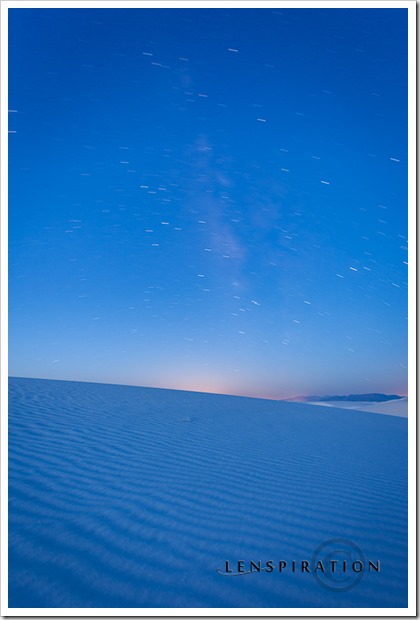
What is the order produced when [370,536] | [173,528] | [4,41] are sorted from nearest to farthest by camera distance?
[173,528]
[370,536]
[4,41]

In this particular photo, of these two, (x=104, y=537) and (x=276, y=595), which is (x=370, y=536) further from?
(x=104, y=537)

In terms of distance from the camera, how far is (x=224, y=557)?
93.6 inches

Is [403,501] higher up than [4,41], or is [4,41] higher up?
[4,41]

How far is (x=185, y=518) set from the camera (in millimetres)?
2799

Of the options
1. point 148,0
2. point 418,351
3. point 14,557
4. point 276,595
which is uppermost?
point 148,0

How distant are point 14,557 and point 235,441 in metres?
4.03

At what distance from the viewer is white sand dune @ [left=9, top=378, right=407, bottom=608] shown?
80.9 inches

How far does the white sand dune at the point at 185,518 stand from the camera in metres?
2.05

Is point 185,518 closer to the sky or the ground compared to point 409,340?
closer to the ground

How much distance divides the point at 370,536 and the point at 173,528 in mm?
1618

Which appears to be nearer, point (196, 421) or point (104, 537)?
point (104, 537)

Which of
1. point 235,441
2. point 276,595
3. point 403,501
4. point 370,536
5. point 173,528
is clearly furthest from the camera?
point 235,441

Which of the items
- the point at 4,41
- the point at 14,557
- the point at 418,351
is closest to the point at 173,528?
the point at 14,557

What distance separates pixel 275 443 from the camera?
5.90 meters
